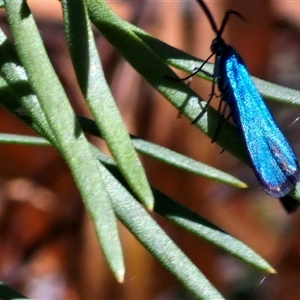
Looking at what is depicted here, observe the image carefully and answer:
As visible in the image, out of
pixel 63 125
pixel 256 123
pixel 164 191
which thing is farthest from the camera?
pixel 164 191

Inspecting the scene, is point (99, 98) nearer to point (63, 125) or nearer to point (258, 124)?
point (63, 125)

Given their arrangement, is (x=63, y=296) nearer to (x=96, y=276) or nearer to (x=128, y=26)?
(x=96, y=276)

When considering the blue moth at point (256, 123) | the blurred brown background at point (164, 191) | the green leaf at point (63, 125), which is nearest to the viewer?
the green leaf at point (63, 125)

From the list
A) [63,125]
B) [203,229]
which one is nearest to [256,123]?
[203,229]

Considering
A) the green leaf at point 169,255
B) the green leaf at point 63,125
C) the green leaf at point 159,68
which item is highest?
the green leaf at point 159,68

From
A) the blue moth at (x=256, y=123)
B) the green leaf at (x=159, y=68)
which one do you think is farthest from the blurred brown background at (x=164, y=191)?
the green leaf at (x=159, y=68)

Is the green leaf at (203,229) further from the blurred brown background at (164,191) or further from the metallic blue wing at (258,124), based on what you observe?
the blurred brown background at (164,191)
